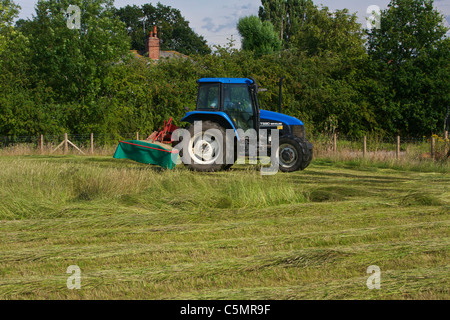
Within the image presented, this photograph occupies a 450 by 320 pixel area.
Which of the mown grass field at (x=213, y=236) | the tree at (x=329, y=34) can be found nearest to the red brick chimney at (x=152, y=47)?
the tree at (x=329, y=34)

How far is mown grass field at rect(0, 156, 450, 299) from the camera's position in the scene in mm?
3760

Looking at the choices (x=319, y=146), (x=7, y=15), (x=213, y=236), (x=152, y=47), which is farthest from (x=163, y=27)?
(x=213, y=236)

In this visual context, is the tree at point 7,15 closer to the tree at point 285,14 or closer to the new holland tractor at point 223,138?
the new holland tractor at point 223,138

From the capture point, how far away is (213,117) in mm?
11492

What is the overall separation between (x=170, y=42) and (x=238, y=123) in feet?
147

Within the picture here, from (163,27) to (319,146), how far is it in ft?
133

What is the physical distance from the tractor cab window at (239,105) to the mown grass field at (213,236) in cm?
246

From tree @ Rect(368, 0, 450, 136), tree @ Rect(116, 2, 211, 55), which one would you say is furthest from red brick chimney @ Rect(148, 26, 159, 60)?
tree @ Rect(116, 2, 211, 55)

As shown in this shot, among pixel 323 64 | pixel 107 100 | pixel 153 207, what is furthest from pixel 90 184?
pixel 323 64

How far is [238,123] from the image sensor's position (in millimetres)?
11445

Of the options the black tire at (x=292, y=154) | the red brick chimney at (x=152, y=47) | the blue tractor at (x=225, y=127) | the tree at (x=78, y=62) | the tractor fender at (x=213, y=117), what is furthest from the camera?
the red brick chimney at (x=152, y=47)

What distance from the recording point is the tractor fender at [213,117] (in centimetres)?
1122

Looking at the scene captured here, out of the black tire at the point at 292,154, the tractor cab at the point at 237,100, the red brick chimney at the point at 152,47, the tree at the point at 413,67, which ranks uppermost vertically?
→ the red brick chimney at the point at 152,47
